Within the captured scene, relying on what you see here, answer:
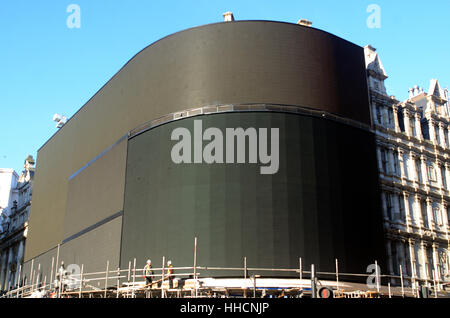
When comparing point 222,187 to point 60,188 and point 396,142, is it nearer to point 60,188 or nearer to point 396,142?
point 396,142

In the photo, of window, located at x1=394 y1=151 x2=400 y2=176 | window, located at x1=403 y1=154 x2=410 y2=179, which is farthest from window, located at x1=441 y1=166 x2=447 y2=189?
window, located at x1=394 y1=151 x2=400 y2=176

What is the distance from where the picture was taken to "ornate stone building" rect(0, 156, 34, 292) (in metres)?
85.3

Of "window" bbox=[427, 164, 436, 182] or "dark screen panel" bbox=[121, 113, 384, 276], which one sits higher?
"window" bbox=[427, 164, 436, 182]

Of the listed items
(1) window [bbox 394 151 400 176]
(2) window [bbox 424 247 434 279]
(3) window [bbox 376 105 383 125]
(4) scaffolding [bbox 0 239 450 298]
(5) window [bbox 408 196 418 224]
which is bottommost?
(4) scaffolding [bbox 0 239 450 298]

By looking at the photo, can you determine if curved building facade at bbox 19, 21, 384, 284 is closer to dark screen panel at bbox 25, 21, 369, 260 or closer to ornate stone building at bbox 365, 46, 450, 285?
dark screen panel at bbox 25, 21, 369, 260

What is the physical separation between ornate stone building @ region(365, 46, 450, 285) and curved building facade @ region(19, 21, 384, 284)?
9.89 feet

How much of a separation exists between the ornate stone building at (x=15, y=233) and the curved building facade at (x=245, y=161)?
110ft

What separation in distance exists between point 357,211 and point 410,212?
929 cm

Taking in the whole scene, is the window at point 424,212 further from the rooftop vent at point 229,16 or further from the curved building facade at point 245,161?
the rooftop vent at point 229,16

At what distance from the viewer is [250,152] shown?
1769 inches

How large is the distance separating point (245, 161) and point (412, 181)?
61.2ft

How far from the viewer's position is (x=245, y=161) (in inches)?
1766

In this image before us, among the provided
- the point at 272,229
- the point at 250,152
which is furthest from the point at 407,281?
the point at 250,152

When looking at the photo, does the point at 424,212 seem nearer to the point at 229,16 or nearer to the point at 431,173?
the point at 431,173
